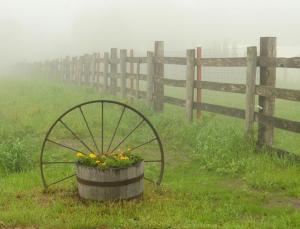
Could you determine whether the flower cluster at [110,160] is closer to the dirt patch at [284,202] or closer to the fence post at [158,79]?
the dirt patch at [284,202]

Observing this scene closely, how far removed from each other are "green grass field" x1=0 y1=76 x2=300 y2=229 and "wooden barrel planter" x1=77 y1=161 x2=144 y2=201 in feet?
0.41

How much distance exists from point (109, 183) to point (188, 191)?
137 centimetres

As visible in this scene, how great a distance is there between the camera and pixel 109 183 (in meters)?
6.04

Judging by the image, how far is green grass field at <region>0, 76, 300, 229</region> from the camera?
18.2 feet

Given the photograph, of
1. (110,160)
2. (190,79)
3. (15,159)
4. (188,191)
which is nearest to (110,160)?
(110,160)

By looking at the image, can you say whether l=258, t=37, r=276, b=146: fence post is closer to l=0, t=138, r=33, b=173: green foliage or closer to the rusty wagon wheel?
the rusty wagon wheel

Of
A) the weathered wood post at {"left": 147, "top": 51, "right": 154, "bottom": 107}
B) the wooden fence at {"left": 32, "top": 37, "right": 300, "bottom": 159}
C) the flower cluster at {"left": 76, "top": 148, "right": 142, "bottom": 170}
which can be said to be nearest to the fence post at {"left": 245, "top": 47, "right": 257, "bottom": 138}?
the wooden fence at {"left": 32, "top": 37, "right": 300, "bottom": 159}

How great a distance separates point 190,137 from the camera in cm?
1056

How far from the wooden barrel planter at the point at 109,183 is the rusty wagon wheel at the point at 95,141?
423 mm

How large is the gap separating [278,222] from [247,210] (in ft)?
2.01

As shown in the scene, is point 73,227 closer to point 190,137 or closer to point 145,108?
point 190,137

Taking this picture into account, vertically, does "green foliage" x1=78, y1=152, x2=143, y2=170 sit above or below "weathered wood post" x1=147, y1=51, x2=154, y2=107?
below

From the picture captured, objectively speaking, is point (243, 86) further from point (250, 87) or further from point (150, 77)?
point (150, 77)

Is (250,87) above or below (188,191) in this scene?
above
